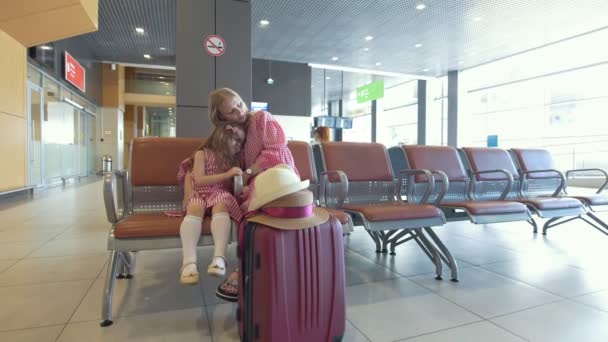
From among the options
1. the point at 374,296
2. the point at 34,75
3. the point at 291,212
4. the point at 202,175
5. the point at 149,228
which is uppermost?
the point at 34,75

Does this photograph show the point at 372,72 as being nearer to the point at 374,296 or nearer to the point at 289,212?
the point at 374,296

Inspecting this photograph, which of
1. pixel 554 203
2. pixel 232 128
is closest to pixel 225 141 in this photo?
pixel 232 128

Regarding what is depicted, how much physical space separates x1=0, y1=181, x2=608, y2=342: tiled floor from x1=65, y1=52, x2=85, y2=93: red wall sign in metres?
6.45

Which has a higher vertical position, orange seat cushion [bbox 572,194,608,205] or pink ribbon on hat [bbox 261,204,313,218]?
pink ribbon on hat [bbox 261,204,313,218]

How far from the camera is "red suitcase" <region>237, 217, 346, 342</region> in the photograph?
44.8 inches

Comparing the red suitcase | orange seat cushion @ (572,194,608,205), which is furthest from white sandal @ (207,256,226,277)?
orange seat cushion @ (572,194,608,205)

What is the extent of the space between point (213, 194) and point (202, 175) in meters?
0.13

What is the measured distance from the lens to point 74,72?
842 centimetres

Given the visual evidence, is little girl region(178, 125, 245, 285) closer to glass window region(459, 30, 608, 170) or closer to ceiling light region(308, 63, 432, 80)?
glass window region(459, 30, 608, 170)

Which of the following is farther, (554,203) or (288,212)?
(554,203)

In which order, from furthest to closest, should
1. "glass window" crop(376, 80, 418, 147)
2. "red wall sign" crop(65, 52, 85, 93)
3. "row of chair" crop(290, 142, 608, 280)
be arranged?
1. "glass window" crop(376, 80, 418, 147)
2. "red wall sign" crop(65, 52, 85, 93)
3. "row of chair" crop(290, 142, 608, 280)

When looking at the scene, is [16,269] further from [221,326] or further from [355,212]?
[355,212]

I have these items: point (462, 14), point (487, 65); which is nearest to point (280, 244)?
point (462, 14)

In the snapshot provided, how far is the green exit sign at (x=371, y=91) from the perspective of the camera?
1187cm
